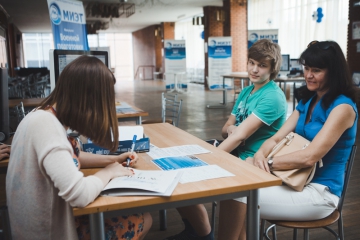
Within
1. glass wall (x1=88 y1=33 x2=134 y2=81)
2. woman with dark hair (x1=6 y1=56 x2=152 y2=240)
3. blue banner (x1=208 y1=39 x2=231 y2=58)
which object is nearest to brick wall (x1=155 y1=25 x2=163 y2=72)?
glass wall (x1=88 y1=33 x2=134 y2=81)

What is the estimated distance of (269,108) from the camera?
6.75ft

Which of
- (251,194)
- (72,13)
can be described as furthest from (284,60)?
(251,194)

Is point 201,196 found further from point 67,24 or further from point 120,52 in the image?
point 120,52

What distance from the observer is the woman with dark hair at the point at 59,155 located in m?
1.12

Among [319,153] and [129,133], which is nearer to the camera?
[319,153]

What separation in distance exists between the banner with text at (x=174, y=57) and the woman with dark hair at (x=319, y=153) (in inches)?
461

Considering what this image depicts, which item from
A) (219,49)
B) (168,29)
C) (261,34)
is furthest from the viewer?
(168,29)

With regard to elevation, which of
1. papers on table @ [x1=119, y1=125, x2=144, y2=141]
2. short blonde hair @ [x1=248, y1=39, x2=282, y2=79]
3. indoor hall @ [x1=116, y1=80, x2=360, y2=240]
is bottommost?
indoor hall @ [x1=116, y1=80, x2=360, y2=240]

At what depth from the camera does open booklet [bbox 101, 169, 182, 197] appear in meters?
1.21

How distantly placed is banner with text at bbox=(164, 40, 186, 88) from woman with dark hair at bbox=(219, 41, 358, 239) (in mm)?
11713

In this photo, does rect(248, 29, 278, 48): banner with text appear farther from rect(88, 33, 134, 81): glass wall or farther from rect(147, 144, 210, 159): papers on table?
rect(88, 33, 134, 81): glass wall

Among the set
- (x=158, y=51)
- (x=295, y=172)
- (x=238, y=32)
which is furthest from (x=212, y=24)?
(x=295, y=172)

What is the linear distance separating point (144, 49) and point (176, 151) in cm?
2153

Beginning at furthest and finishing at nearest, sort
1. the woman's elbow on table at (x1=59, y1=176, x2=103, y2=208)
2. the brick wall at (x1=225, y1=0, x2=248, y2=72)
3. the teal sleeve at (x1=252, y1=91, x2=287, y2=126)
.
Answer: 1. the brick wall at (x1=225, y1=0, x2=248, y2=72)
2. the teal sleeve at (x1=252, y1=91, x2=287, y2=126)
3. the woman's elbow on table at (x1=59, y1=176, x2=103, y2=208)
